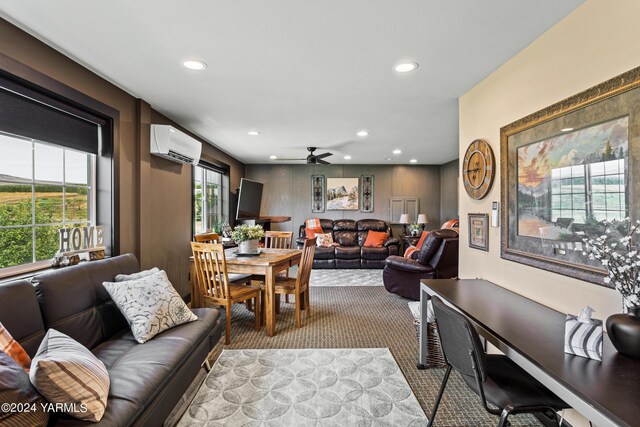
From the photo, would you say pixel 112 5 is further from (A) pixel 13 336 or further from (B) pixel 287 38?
(A) pixel 13 336

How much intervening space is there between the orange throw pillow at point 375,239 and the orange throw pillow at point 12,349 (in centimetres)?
629

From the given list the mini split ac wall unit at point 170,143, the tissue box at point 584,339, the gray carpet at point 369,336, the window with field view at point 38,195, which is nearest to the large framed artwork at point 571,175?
the tissue box at point 584,339

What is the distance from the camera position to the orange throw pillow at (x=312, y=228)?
7.48 metres

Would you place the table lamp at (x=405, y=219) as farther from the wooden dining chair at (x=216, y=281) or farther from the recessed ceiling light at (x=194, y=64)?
the recessed ceiling light at (x=194, y=64)

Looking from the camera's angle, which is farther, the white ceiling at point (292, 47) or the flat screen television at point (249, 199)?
the flat screen television at point (249, 199)

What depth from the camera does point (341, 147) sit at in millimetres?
5805

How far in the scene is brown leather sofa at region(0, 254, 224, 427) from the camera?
149cm

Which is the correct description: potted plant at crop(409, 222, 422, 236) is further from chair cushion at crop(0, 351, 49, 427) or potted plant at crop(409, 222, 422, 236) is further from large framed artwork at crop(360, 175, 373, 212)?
chair cushion at crop(0, 351, 49, 427)

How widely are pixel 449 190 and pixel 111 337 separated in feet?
23.8

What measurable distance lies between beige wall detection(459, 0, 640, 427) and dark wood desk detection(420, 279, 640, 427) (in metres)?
0.16

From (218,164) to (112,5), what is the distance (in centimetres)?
434

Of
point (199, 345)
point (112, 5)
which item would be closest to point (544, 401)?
point (199, 345)

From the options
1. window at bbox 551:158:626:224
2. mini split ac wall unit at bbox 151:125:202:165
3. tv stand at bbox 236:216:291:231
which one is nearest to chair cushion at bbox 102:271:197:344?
mini split ac wall unit at bbox 151:125:202:165

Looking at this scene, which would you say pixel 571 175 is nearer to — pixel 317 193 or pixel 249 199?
pixel 249 199
